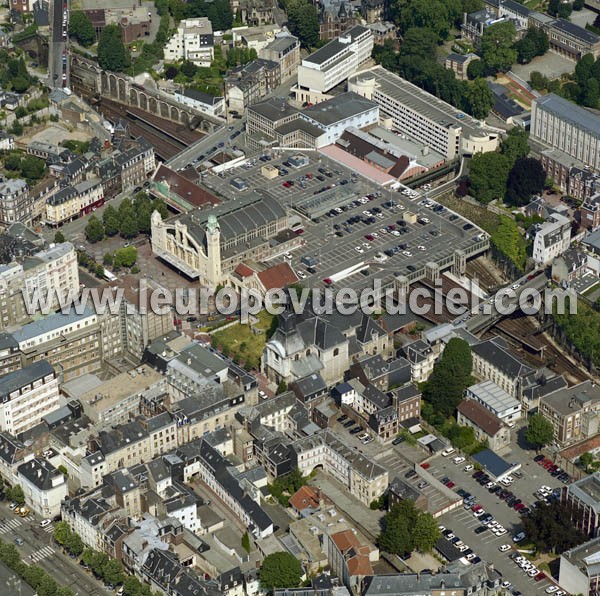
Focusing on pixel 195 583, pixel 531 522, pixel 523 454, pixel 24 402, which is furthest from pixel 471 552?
pixel 24 402

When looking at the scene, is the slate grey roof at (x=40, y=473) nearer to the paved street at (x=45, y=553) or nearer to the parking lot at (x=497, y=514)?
the paved street at (x=45, y=553)

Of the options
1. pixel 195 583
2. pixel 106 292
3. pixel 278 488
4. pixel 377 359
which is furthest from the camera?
pixel 106 292

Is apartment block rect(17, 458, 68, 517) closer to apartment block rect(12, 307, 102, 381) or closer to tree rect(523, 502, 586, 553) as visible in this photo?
apartment block rect(12, 307, 102, 381)

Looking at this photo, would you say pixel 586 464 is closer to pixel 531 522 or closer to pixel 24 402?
pixel 531 522

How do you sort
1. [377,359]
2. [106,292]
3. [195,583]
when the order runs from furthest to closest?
[106,292] → [377,359] → [195,583]

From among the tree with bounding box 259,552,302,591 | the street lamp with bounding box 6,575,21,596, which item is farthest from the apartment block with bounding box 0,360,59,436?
the tree with bounding box 259,552,302,591

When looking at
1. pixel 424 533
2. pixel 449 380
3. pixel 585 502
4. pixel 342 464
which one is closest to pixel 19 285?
pixel 342 464
